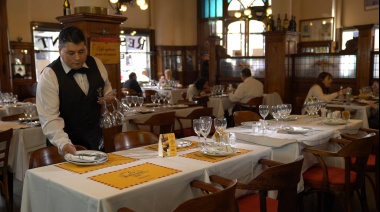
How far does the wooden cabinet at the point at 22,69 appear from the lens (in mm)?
10031

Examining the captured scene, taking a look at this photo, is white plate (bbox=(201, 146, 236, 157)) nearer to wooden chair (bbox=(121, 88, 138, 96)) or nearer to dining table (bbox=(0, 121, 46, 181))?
dining table (bbox=(0, 121, 46, 181))

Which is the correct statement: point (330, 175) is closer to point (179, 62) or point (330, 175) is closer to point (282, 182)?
point (282, 182)

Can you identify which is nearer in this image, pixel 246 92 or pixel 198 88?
pixel 246 92

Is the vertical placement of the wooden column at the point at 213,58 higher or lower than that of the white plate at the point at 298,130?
higher

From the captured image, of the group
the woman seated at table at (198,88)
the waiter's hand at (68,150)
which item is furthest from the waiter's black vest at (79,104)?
the woman seated at table at (198,88)

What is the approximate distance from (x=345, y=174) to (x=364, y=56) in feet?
19.2

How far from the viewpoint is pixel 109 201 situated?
6.34ft

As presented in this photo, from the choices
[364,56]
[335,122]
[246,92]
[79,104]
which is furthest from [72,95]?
[364,56]

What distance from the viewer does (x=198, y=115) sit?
524cm

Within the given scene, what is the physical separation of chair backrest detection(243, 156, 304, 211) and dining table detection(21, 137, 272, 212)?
0.30 m

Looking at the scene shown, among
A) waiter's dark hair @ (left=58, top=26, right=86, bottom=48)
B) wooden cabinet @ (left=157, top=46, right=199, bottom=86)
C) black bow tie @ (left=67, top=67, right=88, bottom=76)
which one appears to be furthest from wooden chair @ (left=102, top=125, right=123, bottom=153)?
wooden cabinet @ (left=157, top=46, right=199, bottom=86)

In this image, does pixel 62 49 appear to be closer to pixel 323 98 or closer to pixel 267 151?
pixel 267 151

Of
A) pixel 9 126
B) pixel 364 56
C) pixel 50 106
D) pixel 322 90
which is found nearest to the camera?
pixel 50 106

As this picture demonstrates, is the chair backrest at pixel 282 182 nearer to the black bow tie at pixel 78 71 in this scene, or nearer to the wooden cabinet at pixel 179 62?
the black bow tie at pixel 78 71
